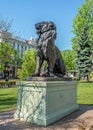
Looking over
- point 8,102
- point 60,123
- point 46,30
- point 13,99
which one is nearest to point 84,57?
point 13,99

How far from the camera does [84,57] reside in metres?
36.7

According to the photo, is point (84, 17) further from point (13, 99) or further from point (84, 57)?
point (13, 99)

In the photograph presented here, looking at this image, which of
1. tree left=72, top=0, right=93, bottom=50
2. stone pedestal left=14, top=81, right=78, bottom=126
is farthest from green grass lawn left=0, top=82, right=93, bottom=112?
tree left=72, top=0, right=93, bottom=50

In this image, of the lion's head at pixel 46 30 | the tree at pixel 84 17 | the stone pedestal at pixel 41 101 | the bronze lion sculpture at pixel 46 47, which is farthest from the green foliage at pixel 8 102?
the tree at pixel 84 17

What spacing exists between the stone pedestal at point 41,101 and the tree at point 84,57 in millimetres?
27842

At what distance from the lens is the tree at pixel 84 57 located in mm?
36219

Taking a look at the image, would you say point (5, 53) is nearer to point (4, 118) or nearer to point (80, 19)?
point (80, 19)

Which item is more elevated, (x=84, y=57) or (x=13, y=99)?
(x=84, y=57)

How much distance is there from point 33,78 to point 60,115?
4.74 feet

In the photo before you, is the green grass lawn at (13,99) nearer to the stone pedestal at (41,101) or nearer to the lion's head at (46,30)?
the stone pedestal at (41,101)

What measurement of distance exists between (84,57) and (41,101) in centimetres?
2961

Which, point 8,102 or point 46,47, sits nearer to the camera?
point 46,47

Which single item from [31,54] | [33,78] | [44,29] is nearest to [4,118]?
[33,78]

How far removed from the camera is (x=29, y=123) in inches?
305
